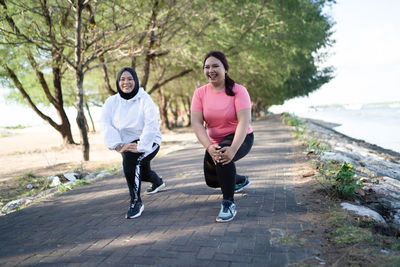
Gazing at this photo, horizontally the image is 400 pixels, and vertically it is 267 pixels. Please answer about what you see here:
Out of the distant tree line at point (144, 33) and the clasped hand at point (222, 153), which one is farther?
the distant tree line at point (144, 33)

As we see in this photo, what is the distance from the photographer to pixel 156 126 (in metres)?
4.40

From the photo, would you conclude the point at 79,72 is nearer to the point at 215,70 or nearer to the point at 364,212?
the point at 215,70

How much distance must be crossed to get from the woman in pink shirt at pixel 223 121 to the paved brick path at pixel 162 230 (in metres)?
0.49

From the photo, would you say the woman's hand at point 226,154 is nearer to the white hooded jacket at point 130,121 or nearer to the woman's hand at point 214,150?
the woman's hand at point 214,150

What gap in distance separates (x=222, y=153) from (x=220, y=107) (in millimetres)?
573

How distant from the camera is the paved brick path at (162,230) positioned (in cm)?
313

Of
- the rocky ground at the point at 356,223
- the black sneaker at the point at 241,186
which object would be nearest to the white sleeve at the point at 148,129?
the black sneaker at the point at 241,186

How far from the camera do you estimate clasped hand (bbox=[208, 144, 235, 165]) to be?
3.85 meters

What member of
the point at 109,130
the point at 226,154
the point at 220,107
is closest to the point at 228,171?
the point at 226,154

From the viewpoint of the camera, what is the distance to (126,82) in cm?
433

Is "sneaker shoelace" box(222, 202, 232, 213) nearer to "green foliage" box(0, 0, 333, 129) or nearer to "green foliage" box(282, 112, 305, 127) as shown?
"green foliage" box(0, 0, 333, 129)

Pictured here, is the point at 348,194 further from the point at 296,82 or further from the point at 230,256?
the point at 296,82

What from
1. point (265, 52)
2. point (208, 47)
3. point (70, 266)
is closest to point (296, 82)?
point (265, 52)

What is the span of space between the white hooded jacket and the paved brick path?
3.41ft
